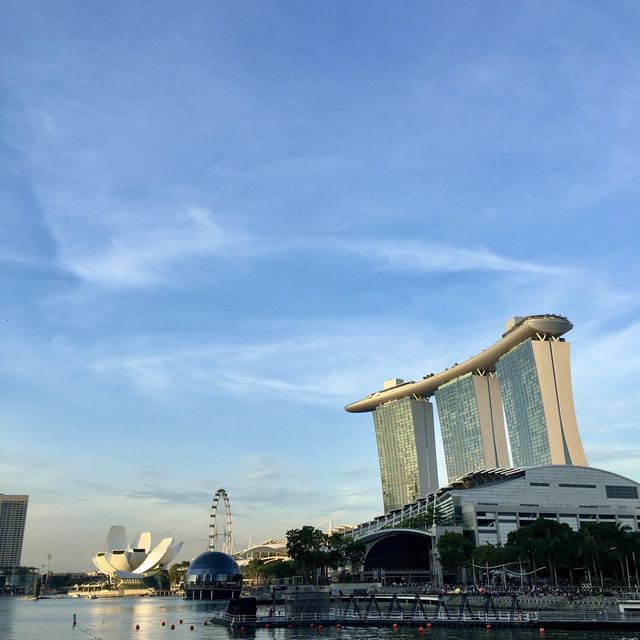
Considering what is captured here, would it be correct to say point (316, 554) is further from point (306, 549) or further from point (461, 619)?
point (461, 619)

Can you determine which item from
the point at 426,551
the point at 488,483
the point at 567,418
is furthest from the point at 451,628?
the point at 567,418

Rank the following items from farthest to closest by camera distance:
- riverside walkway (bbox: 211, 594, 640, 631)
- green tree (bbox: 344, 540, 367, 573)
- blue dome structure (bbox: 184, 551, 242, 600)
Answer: green tree (bbox: 344, 540, 367, 573) → blue dome structure (bbox: 184, 551, 242, 600) → riverside walkway (bbox: 211, 594, 640, 631)

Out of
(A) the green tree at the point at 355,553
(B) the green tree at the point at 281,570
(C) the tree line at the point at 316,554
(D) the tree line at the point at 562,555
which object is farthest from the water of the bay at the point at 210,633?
(B) the green tree at the point at 281,570

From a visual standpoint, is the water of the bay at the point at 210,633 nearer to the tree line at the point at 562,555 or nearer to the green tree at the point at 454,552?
the tree line at the point at 562,555

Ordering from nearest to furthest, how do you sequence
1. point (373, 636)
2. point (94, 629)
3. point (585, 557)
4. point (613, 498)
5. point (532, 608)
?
point (373, 636), point (532, 608), point (94, 629), point (585, 557), point (613, 498)

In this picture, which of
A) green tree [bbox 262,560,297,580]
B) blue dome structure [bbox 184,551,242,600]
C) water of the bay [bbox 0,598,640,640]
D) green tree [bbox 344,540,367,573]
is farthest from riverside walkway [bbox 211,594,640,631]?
green tree [bbox 262,560,297,580]

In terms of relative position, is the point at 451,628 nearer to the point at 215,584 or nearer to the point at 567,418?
the point at 215,584

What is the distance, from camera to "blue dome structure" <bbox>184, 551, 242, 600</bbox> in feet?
505

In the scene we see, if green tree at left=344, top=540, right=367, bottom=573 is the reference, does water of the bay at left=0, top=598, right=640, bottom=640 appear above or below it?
below

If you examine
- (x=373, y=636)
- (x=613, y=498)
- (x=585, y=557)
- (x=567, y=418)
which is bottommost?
(x=373, y=636)

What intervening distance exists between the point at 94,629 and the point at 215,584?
236ft

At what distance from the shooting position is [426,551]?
160 m

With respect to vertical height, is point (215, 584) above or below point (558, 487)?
below

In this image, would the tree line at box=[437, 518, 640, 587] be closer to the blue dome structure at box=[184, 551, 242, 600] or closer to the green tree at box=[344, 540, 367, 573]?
the green tree at box=[344, 540, 367, 573]
